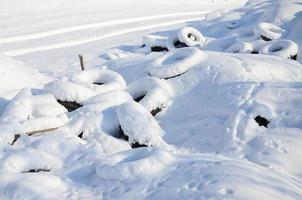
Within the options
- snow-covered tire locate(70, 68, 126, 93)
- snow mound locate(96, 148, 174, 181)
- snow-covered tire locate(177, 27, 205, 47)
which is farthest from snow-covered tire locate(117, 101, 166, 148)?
snow-covered tire locate(177, 27, 205, 47)

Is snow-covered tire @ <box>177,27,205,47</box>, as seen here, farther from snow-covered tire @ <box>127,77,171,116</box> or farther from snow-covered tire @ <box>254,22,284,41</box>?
snow-covered tire @ <box>127,77,171,116</box>

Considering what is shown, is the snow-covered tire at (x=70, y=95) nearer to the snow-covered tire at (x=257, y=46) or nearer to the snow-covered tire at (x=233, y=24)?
the snow-covered tire at (x=257, y=46)

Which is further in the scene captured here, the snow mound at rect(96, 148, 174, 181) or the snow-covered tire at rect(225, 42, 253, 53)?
the snow-covered tire at rect(225, 42, 253, 53)

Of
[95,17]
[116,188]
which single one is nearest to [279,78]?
[116,188]

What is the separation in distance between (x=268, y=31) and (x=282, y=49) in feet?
8.38

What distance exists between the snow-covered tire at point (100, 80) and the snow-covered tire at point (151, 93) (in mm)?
311

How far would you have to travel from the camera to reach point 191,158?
17.8ft

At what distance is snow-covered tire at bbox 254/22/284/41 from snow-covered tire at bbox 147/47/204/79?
481 cm

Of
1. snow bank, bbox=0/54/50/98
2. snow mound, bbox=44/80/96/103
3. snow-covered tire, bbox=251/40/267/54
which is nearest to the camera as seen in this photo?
snow mound, bbox=44/80/96/103

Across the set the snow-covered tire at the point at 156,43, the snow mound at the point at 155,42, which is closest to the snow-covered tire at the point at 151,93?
the snow-covered tire at the point at 156,43

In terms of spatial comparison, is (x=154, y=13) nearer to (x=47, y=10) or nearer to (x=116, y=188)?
(x=47, y=10)

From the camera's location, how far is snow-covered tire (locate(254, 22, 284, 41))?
14.2 meters

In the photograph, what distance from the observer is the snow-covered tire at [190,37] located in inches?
595

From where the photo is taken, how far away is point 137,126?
24.7ft
